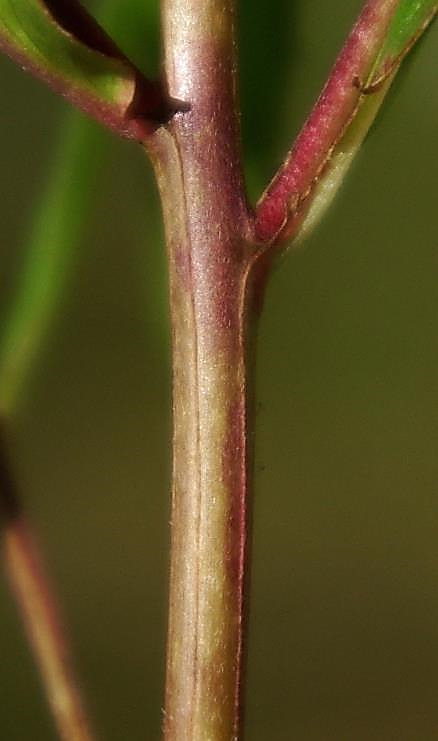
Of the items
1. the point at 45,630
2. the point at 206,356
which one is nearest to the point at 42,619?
the point at 45,630

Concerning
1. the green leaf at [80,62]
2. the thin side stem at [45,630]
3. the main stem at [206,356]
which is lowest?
the thin side stem at [45,630]

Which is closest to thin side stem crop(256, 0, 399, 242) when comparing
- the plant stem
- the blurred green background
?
the plant stem

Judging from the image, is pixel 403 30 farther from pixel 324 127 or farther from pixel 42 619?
pixel 42 619

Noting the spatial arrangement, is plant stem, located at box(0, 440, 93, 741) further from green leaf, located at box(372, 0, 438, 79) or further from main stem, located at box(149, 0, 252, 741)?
green leaf, located at box(372, 0, 438, 79)

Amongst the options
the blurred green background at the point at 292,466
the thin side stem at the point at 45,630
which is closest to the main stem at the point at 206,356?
the thin side stem at the point at 45,630

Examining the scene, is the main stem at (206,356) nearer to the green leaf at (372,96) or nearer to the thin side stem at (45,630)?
the green leaf at (372,96)
